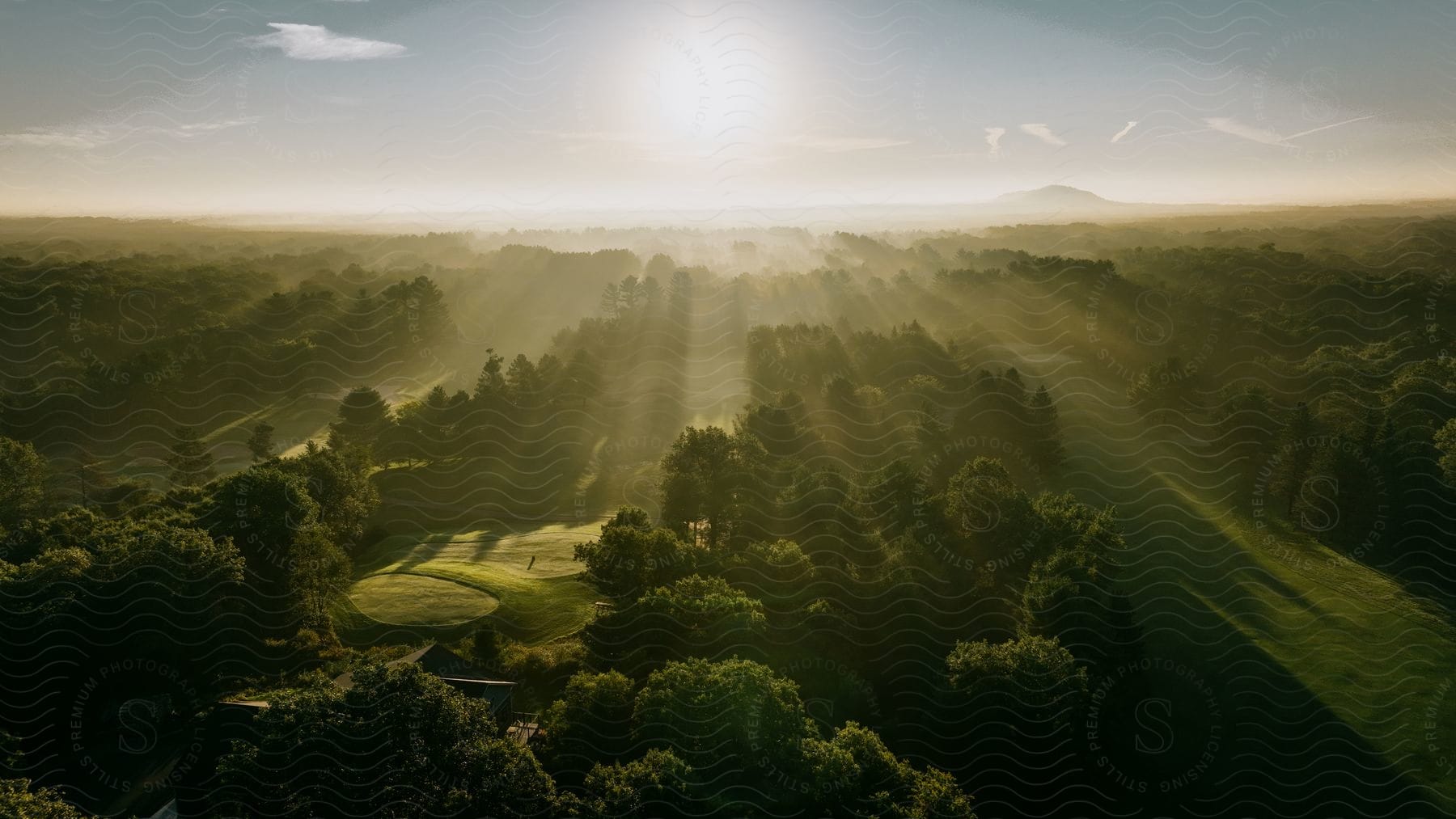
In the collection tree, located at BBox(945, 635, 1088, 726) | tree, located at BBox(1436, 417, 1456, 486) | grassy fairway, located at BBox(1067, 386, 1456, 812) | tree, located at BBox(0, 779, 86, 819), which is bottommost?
grassy fairway, located at BBox(1067, 386, 1456, 812)

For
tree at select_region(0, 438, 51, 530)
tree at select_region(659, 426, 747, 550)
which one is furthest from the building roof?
tree at select_region(0, 438, 51, 530)

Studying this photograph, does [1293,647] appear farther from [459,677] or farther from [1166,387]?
[459,677]

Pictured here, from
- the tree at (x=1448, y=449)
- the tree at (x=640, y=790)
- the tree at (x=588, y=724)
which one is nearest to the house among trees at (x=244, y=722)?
the tree at (x=588, y=724)

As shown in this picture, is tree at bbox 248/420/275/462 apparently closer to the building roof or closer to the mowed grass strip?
the mowed grass strip

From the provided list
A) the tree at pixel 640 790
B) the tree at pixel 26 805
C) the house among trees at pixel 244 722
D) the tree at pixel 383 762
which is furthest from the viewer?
the house among trees at pixel 244 722

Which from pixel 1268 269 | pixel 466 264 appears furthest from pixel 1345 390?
pixel 466 264

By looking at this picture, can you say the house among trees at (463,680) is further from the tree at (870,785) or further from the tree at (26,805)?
the tree at (870,785)
